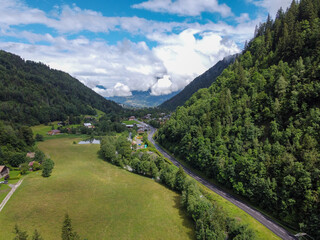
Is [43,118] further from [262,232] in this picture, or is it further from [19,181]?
[262,232]

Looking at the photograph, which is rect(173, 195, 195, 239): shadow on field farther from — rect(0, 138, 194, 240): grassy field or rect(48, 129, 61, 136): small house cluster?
rect(48, 129, 61, 136): small house cluster

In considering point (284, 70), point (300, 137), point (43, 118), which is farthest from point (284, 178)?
point (43, 118)

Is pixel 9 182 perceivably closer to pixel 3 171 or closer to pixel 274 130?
pixel 3 171

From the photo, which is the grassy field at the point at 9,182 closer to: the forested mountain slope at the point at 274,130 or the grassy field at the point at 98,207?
the grassy field at the point at 98,207

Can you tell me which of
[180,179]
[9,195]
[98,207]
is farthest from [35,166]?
[180,179]

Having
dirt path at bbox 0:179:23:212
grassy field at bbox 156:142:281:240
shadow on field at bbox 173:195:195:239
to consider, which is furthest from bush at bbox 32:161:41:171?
grassy field at bbox 156:142:281:240

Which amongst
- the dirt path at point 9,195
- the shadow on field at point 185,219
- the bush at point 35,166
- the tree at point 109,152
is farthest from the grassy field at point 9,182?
the shadow on field at point 185,219
